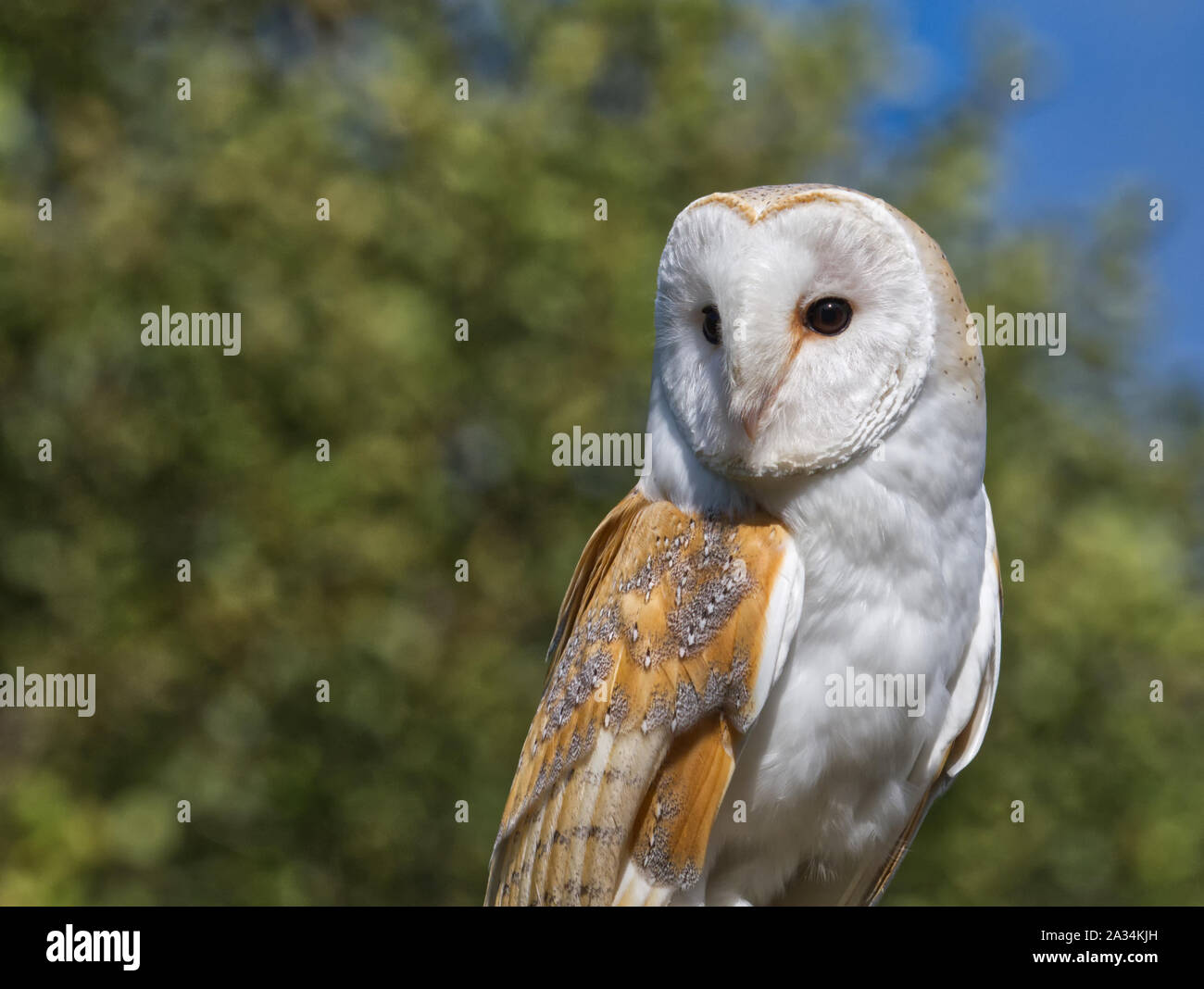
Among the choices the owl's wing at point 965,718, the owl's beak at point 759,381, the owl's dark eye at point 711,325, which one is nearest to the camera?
the owl's beak at point 759,381

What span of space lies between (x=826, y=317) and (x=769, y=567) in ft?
1.27

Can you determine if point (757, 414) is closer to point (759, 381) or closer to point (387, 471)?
point (759, 381)

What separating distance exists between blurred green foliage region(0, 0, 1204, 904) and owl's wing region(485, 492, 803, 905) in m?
2.45

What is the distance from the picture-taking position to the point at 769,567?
1.65 m

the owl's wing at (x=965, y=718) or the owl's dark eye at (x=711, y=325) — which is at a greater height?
the owl's dark eye at (x=711, y=325)

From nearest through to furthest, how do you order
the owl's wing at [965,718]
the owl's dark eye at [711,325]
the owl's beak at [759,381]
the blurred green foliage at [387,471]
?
1. the owl's beak at [759,381]
2. the owl's dark eye at [711,325]
3. the owl's wing at [965,718]
4. the blurred green foliage at [387,471]

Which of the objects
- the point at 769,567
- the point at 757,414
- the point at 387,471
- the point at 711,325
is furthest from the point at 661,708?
the point at 387,471

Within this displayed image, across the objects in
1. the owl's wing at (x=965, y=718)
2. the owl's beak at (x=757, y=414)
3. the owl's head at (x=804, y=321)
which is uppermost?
the owl's head at (x=804, y=321)

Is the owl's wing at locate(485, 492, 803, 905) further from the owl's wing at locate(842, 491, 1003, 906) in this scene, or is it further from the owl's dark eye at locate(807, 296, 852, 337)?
the owl's wing at locate(842, 491, 1003, 906)

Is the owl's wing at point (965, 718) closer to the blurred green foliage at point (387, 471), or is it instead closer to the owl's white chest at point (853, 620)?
the owl's white chest at point (853, 620)

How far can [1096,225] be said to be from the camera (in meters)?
4.45

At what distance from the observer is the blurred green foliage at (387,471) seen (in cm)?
411

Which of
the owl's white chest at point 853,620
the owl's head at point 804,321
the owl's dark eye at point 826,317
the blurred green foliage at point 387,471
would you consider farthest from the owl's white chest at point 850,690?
the blurred green foliage at point 387,471

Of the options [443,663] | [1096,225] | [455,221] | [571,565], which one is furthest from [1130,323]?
[443,663]
